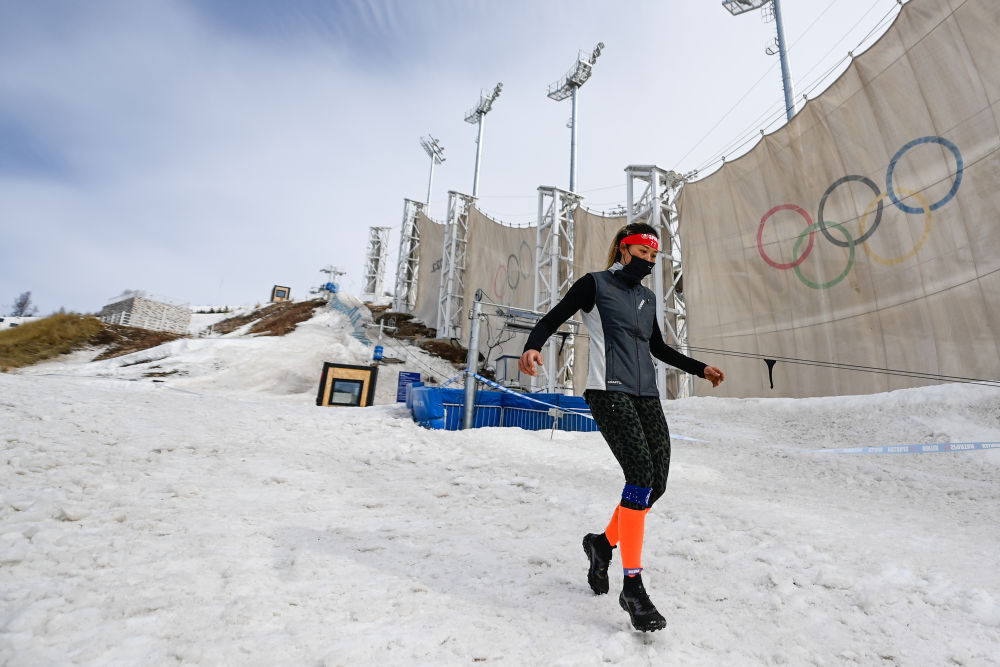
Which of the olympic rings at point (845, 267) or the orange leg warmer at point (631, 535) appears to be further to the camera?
the olympic rings at point (845, 267)

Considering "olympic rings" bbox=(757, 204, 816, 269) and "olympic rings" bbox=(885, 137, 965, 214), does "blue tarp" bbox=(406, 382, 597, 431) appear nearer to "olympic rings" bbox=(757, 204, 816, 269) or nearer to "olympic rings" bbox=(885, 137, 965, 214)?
"olympic rings" bbox=(757, 204, 816, 269)

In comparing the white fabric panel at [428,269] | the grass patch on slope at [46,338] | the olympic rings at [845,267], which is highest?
the white fabric panel at [428,269]

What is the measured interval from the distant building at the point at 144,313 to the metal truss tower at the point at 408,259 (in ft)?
63.9

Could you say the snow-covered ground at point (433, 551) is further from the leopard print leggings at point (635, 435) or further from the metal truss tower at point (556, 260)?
the metal truss tower at point (556, 260)

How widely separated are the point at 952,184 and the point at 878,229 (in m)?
1.25

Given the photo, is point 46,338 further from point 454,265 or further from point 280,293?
point 280,293

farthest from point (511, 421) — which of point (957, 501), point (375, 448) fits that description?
point (957, 501)

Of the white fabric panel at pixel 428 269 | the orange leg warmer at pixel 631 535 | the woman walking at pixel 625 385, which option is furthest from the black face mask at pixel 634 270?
the white fabric panel at pixel 428 269

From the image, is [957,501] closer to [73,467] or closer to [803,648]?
[803,648]

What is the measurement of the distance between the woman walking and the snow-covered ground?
28 centimetres

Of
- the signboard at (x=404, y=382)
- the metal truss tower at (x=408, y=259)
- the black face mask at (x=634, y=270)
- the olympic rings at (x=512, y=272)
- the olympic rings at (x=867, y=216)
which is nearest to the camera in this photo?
the black face mask at (x=634, y=270)

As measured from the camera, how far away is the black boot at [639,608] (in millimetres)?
1716

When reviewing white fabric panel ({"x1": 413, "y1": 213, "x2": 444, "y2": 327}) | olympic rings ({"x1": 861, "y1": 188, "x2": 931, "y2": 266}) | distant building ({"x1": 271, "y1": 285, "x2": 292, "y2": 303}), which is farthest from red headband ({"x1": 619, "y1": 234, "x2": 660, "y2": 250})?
distant building ({"x1": 271, "y1": 285, "x2": 292, "y2": 303})

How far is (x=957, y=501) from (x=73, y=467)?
7903 millimetres
